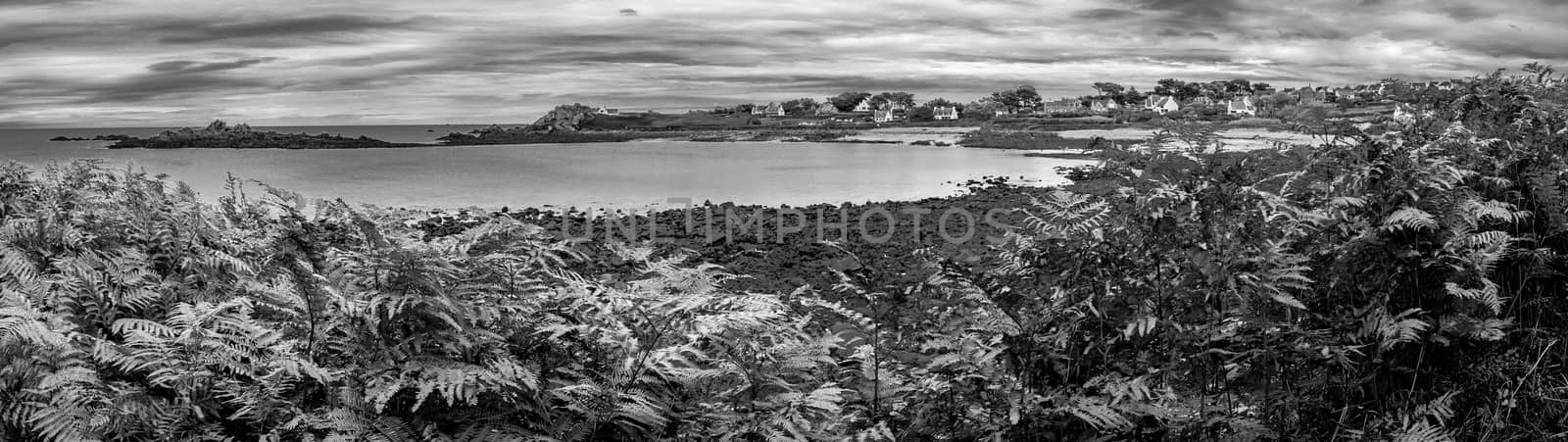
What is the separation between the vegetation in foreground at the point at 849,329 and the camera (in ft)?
8.89

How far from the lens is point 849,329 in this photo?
138 inches

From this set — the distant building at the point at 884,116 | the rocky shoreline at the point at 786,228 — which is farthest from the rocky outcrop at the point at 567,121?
the rocky shoreline at the point at 786,228

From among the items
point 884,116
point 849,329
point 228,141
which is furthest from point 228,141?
point 884,116

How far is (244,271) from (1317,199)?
189 inches

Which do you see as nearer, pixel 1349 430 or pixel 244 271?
pixel 1349 430

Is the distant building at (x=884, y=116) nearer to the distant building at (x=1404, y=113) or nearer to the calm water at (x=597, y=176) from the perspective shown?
the calm water at (x=597, y=176)

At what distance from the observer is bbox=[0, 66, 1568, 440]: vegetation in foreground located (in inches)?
107

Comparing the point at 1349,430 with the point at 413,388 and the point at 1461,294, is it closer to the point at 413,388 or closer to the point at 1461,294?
the point at 1461,294

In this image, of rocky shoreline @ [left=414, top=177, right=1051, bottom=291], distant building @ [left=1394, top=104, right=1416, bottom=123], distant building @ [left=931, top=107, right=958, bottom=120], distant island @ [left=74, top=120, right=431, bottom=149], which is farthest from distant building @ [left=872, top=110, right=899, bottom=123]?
distant building @ [left=1394, top=104, right=1416, bottom=123]

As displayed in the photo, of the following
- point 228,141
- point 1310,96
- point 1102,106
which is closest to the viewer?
point 1310,96

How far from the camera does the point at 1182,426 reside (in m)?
3.14

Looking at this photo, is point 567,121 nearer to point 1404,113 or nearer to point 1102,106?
point 1102,106

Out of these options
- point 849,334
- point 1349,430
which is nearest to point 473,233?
point 1349,430

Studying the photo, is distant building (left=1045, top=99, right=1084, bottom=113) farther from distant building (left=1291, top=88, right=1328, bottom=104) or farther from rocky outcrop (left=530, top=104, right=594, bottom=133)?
distant building (left=1291, top=88, right=1328, bottom=104)
